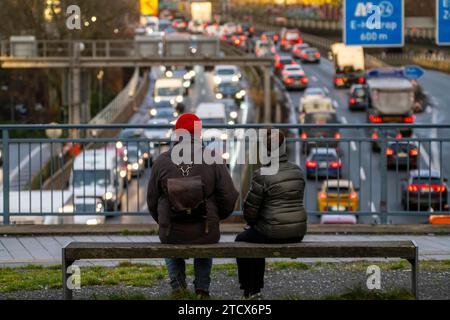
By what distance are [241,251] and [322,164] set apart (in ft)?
26.0

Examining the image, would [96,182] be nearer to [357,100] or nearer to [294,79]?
[357,100]

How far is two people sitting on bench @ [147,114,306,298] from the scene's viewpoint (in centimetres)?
1016

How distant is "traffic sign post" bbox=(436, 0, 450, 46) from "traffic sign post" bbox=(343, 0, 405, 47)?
129 inches

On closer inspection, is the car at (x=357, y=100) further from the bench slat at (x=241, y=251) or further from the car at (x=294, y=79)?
the bench slat at (x=241, y=251)

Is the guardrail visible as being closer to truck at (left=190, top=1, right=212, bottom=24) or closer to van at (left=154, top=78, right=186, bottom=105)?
van at (left=154, top=78, right=186, bottom=105)

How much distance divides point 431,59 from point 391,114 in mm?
37095

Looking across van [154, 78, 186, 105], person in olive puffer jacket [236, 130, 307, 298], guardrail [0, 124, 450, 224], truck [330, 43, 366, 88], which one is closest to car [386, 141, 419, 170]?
guardrail [0, 124, 450, 224]

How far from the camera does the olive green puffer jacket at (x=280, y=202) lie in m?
10.4

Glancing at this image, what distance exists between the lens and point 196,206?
1009 cm

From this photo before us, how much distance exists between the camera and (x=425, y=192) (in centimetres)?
1692

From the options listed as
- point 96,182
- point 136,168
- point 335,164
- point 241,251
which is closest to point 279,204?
point 241,251

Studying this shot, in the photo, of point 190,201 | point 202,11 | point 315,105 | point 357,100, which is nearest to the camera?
point 190,201

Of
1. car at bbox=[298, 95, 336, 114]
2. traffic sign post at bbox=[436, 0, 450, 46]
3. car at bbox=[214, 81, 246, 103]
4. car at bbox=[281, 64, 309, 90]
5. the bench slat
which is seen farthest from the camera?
car at bbox=[281, 64, 309, 90]

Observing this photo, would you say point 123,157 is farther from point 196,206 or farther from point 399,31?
point 399,31
